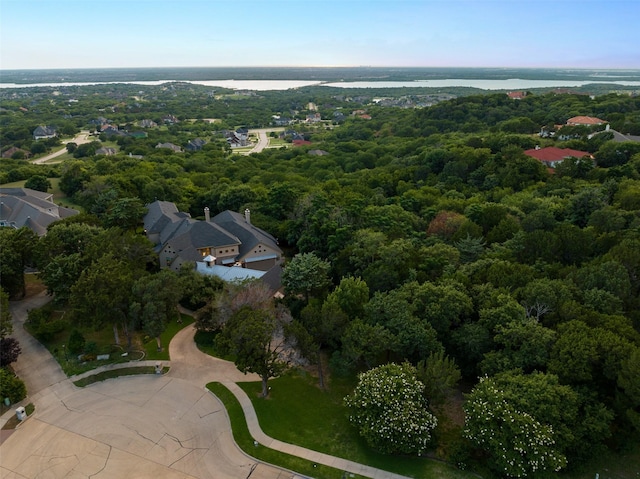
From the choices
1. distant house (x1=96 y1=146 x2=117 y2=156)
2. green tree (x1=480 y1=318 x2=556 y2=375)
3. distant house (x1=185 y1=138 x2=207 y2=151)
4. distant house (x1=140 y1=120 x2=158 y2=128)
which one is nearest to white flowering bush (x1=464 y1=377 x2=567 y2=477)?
green tree (x1=480 y1=318 x2=556 y2=375)

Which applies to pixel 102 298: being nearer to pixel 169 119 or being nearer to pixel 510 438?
pixel 510 438

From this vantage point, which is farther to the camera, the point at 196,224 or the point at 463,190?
the point at 463,190

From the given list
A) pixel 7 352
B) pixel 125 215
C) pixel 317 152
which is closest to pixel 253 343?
pixel 7 352

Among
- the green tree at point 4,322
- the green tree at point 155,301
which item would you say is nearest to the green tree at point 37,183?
the green tree at point 4,322

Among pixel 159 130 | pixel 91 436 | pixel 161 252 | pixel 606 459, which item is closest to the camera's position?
pixel 606 459

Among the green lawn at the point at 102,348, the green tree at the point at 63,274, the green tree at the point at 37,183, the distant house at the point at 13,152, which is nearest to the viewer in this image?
the green lawn at the point at 102,348

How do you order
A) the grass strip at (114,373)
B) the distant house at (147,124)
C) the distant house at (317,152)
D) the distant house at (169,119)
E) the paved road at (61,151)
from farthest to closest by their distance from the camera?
the distant house at (169,119) → the distant house at (147,124) → the paved road at (61,151) → the distant house at (317,152) → the grass strip at (114,373)

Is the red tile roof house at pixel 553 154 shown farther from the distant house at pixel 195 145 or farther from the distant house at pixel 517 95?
the distant house at pixel 195 145

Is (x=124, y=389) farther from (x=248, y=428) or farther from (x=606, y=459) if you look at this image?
(x=606, y=459)

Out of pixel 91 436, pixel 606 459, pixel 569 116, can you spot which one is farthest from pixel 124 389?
pixel 569 116
